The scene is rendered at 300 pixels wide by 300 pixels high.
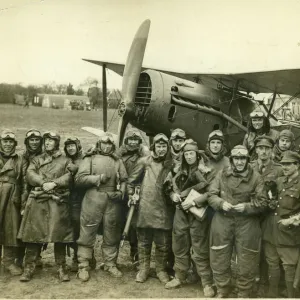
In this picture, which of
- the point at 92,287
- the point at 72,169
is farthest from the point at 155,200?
the point at 92,287

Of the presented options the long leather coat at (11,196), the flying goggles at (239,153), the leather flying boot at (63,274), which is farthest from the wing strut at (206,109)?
the leather flying boot at (63,274)

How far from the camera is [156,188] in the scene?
4.09 m

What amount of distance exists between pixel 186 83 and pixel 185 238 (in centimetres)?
336

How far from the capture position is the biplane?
5973mm

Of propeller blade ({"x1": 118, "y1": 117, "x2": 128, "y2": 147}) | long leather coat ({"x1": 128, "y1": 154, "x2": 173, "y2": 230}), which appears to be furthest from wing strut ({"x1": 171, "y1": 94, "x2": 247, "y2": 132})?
long leather coat ({"x1": 128, "y1": 154, "x2": 173, "y2": 230})

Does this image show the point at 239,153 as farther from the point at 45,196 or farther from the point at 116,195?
the point at 45,196

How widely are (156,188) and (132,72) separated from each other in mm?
2649

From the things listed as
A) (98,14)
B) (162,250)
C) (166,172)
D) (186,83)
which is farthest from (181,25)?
(162,250)

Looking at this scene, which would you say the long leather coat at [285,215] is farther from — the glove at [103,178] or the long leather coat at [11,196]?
the long leather coat at [11,196]

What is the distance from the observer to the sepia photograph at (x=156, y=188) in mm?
3514

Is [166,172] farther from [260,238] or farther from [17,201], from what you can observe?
[17,201]

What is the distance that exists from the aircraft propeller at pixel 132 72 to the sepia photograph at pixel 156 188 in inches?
0.8

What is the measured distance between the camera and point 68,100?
18859 millimetres

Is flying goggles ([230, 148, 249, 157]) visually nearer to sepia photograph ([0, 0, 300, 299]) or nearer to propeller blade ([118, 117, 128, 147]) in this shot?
sepia photograph ([0, 0, 300, 299])
